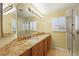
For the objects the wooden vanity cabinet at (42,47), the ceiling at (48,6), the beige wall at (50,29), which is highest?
the ceiling at (48,6)

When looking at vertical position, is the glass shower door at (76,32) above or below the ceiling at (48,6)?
below

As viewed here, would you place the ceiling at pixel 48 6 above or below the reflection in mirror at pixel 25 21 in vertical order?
above

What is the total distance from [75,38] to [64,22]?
0.83 feet

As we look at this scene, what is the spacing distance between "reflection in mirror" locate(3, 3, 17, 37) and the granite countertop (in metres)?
0.13

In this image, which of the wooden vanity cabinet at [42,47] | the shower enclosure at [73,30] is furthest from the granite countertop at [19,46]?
the shower enclosure at [73,30]

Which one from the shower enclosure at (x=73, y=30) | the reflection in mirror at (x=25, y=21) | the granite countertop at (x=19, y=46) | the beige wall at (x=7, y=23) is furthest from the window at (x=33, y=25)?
the shower enclosure at (x=73, y=30)

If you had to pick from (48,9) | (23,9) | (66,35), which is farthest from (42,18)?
(66,35)

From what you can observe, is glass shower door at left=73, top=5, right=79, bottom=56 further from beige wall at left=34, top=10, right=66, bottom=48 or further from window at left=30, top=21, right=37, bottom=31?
window at left=30, top=21, right=37, bottom=31

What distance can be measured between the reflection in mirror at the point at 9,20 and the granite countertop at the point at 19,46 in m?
0.13

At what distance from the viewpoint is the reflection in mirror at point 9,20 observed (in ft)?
5.09

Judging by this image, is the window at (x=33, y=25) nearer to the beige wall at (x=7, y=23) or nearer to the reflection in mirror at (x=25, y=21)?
the reflection in mirror at (x=25, y=21)

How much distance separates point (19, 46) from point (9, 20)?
35 cm

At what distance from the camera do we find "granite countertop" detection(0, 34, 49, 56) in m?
1.53

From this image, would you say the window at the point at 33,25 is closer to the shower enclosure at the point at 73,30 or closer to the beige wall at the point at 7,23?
the beige wall at the point at 7,23
